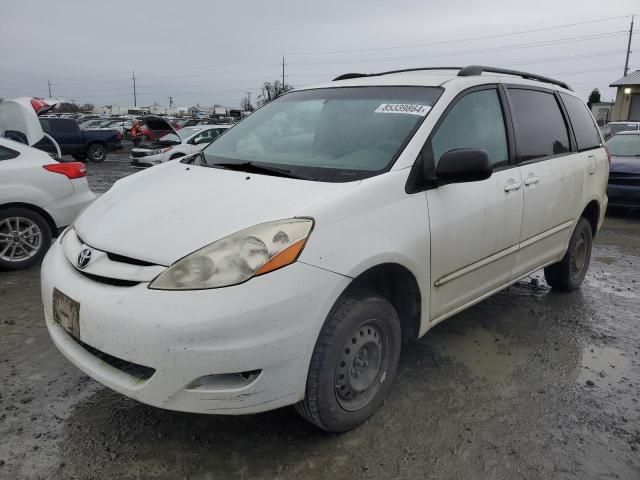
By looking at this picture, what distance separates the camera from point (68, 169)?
5312 mm

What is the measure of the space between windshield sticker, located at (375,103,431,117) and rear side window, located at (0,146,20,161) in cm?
399

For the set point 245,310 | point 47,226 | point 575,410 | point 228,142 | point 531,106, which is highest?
point 531,106

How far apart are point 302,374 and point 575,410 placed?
5.37ft

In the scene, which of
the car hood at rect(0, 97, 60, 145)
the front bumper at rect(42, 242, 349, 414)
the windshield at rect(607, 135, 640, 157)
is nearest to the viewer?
the front bumper at rect(42, 242, 349, 414)

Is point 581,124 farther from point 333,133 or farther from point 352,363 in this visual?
point 352,363

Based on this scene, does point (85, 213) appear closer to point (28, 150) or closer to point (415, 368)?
point (415, 368)

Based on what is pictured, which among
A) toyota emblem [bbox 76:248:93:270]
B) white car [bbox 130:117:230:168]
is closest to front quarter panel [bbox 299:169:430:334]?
toyota emblem [bbox 76:248:93:270]

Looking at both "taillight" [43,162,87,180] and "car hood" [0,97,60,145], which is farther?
"car hood" [0,97,60,145]

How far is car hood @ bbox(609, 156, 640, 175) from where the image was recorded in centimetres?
834

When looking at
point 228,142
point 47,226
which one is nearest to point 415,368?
point 228,142

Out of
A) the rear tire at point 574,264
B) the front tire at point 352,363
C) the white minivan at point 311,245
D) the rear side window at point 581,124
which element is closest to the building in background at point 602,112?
the rear side window at point 581,124

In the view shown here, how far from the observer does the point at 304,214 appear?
220cm

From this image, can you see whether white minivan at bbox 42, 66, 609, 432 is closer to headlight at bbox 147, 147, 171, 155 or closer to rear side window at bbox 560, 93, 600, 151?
rear side window at bbox 560, 93, 600, 151

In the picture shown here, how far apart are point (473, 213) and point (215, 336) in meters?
1.70
